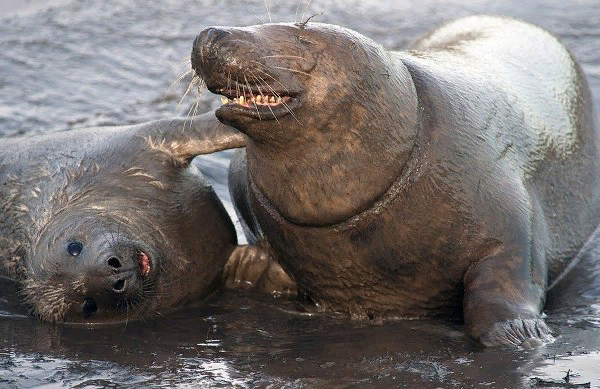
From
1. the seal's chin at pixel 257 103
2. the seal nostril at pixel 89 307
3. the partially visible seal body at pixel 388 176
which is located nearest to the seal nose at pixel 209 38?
the partially visible seal body at pixel 388 176

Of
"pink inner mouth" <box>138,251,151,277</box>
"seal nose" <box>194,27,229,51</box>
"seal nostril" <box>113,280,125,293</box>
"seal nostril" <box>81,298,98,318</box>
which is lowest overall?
"seal nostril" <box>81,298,98,318</box>

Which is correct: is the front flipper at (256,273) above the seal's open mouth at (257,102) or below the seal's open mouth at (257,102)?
below

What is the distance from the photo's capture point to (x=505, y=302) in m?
7.57

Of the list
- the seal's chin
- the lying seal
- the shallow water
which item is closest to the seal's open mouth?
the seal's chin

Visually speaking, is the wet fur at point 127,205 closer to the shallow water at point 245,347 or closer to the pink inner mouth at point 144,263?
the pink inner mouth at point 144,263

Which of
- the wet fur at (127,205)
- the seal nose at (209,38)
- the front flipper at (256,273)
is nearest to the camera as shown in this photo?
the seal nose at (209,38)

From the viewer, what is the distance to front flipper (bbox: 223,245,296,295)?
905cm

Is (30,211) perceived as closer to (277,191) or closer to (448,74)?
(277,191)

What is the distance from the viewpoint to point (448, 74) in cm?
826

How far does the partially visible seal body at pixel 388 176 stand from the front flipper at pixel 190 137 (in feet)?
3.60

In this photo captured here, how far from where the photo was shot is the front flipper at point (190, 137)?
9055 millimetres

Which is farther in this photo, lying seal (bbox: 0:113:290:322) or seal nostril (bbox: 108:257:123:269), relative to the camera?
lying seal (bbox: 0:113:290:322)

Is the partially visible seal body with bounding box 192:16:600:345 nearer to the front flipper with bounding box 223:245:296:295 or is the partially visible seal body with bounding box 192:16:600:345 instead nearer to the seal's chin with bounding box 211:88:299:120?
the seal's chin with bounding box 211:88:299:120

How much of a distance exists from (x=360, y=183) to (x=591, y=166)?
247 centimetres
